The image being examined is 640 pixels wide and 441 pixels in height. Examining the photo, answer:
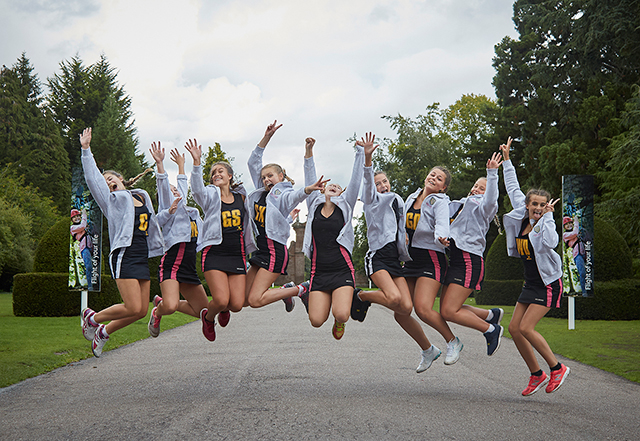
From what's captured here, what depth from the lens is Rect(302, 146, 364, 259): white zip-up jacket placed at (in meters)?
7.59

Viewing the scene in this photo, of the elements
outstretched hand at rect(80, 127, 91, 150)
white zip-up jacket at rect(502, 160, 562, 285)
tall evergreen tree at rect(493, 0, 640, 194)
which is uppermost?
tall evergreen tree at rect(493, 0, 640, 194)

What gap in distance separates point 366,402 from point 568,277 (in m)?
10.7

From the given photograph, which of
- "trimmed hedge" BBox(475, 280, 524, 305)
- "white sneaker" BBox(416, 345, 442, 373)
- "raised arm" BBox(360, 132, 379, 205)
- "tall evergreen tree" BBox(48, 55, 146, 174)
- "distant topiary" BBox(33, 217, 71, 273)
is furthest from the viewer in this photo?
"tall evergreen tree" BBox(48, 55, 146, 174)

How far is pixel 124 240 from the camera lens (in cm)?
744

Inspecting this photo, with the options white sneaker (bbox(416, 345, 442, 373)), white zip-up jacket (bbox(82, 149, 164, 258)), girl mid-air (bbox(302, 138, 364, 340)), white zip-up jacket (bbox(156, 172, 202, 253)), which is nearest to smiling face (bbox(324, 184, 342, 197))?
girl mid-air (bbox(302, 138, 364, 340))

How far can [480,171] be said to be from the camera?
3800cm

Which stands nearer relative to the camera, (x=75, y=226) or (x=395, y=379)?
(x=75, y=226)

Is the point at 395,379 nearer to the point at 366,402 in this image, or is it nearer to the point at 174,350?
the point at 366,402

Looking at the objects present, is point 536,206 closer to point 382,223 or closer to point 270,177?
point 382,223

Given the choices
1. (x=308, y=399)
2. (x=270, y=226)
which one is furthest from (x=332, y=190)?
(x=308, y=399)

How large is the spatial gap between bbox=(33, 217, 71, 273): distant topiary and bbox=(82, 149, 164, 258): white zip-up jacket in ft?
43.7

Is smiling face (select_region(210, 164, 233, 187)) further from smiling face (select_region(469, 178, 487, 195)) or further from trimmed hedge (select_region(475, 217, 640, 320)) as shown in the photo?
trimmed hedge (select_region(475, 217, 640, 320))

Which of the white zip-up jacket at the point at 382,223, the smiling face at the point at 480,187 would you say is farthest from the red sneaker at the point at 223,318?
the smiling face at the point at 480,187

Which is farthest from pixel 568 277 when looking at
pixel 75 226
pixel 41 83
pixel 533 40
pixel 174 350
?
pixel 41 83
